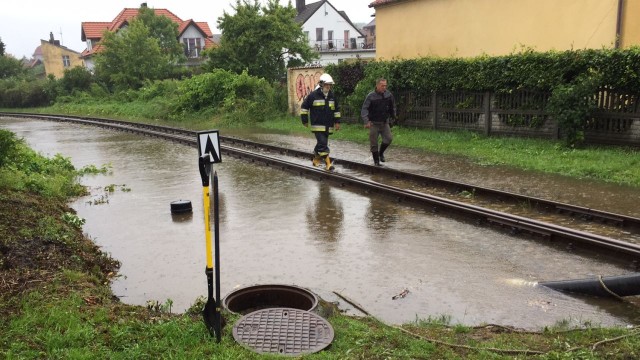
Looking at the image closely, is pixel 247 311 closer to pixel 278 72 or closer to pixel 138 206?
pixel 138 206

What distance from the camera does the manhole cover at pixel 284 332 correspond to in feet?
13.6

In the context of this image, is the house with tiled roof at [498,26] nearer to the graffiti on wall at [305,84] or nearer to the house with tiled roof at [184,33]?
the graffiti on wall at [305,84]

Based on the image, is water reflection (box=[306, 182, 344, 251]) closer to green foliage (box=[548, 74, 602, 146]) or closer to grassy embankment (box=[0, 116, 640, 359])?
grassy embankment (box=[0, 116, 640, 359])

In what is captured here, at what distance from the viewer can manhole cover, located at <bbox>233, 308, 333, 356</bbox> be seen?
415 cm

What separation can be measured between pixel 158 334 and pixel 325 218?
4.59 metres

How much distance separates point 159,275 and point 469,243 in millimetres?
3855

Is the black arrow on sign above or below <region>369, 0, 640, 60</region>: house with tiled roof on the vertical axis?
below

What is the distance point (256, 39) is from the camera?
110ft

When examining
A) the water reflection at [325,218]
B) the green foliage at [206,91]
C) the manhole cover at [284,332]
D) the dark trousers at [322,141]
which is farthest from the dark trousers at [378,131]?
the green foliage at [206,91]

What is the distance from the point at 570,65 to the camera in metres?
13.2

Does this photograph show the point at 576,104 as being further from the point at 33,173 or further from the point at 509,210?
the point at 33,173

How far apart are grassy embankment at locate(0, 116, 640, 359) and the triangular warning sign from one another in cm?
136

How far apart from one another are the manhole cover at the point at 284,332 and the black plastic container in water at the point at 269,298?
1.49 ft

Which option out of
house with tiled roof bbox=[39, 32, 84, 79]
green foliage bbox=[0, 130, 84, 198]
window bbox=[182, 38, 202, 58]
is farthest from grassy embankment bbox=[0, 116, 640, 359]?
house with tiled roof bbox=[39, 32, 84, 79]
